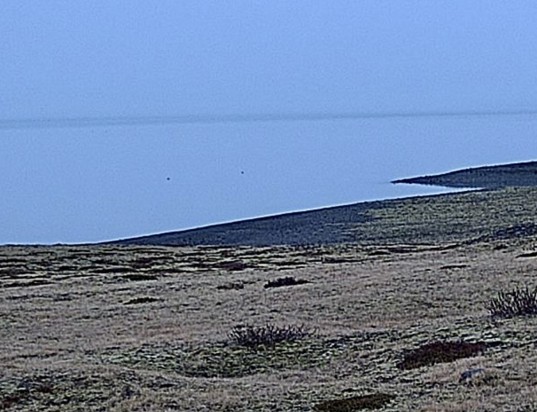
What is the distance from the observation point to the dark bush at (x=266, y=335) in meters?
19.7

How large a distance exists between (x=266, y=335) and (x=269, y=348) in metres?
0.57

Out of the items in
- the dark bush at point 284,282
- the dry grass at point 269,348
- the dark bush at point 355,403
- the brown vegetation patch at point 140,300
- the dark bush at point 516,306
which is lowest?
the brown vegetation patch at point 140,300

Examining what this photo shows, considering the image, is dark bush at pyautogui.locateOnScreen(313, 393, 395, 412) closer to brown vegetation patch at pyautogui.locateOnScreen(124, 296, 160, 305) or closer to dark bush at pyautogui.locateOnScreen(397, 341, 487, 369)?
dark bush at pyautogui.locateOnScreen(397, 341, 487, 369)

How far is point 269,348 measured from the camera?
1947cm

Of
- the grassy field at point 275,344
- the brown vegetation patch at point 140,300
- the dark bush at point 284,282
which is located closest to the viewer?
the grassy field at point 275,344

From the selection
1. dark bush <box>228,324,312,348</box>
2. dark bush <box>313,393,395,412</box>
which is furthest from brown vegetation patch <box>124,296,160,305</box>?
dark bush <box>313,393,395,412</box>

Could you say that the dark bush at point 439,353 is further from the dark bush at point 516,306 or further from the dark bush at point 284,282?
the dark bush at point 284,282

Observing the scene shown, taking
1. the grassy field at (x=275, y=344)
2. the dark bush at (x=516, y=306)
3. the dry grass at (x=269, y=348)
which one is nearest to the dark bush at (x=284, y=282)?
the grassy field at (x=275, y=344)

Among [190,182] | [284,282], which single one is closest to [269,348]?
[284,282]

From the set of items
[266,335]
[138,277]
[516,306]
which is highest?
[516,306]

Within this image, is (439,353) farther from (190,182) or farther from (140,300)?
(190,182)

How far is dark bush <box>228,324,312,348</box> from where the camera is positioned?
19.7 meters

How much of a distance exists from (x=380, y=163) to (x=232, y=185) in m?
35.7

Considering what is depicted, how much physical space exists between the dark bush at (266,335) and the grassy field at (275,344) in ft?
0.40
